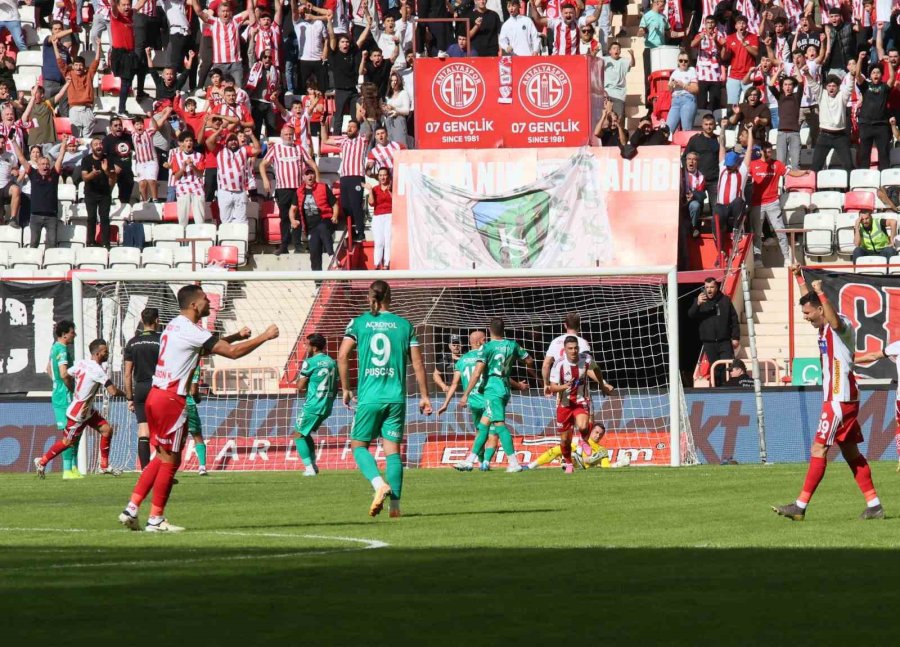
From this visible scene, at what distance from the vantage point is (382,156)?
29.8 m

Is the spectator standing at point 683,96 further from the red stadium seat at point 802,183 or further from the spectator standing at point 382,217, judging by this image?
the spectator standing at point 382,217

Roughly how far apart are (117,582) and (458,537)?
340 cm

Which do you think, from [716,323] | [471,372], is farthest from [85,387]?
[716,323]

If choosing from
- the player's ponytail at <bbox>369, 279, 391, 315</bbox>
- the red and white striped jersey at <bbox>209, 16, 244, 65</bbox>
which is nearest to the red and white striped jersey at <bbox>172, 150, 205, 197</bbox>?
the red and white striped jersey at <bbox>209, 16, 244, 65</bbox>

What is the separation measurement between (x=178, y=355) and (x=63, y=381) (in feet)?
36.6

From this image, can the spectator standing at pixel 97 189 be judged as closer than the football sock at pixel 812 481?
No

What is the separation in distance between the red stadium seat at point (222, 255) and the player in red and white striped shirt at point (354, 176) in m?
2.22

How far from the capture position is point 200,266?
2927 cm

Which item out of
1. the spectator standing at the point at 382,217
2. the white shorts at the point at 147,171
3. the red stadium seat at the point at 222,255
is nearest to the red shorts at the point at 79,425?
the red stadium seat at the point at 222,255

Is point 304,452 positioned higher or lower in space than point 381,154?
lower

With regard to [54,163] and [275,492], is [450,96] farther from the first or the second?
[275,492]

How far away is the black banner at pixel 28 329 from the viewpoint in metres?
26.3

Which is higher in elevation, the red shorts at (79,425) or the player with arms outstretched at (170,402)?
the player with arms outstretched at (170,402)

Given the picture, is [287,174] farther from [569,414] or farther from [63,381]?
[569,414]
